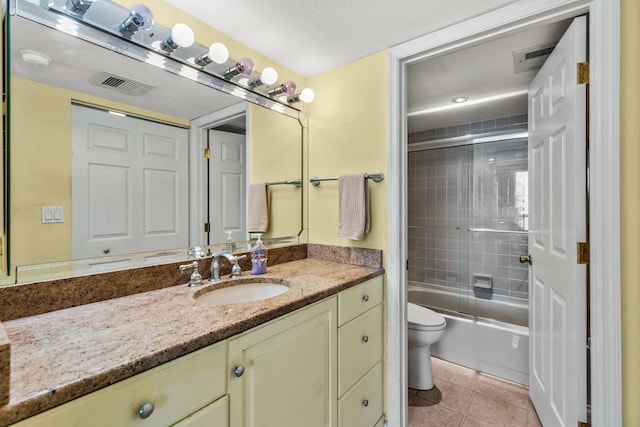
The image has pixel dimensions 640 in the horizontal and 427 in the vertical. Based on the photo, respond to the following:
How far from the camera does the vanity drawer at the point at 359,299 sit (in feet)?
4.18

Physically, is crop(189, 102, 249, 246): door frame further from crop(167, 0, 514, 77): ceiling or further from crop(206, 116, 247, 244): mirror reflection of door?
crop(167, 0, 514, 77): ceiling

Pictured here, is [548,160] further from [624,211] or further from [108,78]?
[108,78]

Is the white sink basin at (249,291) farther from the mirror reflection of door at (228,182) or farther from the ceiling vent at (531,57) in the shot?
the ceiling vent at (531,57)

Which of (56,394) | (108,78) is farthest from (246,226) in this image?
(56,394)

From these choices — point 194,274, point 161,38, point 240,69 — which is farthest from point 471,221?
point 161,38

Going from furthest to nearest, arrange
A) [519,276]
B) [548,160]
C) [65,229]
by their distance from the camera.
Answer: [519,276] → [548,160] → [65,229]

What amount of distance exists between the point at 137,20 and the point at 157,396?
125cm

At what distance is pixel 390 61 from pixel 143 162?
4.39 feet

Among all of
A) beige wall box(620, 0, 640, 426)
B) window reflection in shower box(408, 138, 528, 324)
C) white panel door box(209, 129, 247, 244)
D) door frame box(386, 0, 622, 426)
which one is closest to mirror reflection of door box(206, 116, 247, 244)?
white panel door box(209, 129, 247, 244)

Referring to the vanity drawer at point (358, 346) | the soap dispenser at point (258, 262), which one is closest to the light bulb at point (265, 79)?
the soap dispenser at point (258, 262)

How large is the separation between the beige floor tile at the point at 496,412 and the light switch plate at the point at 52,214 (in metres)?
2.28

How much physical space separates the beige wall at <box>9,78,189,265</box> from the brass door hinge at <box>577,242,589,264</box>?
195 cm

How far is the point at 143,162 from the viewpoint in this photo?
120 cm

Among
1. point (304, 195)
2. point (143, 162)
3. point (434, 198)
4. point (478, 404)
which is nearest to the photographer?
point (143, 162)
